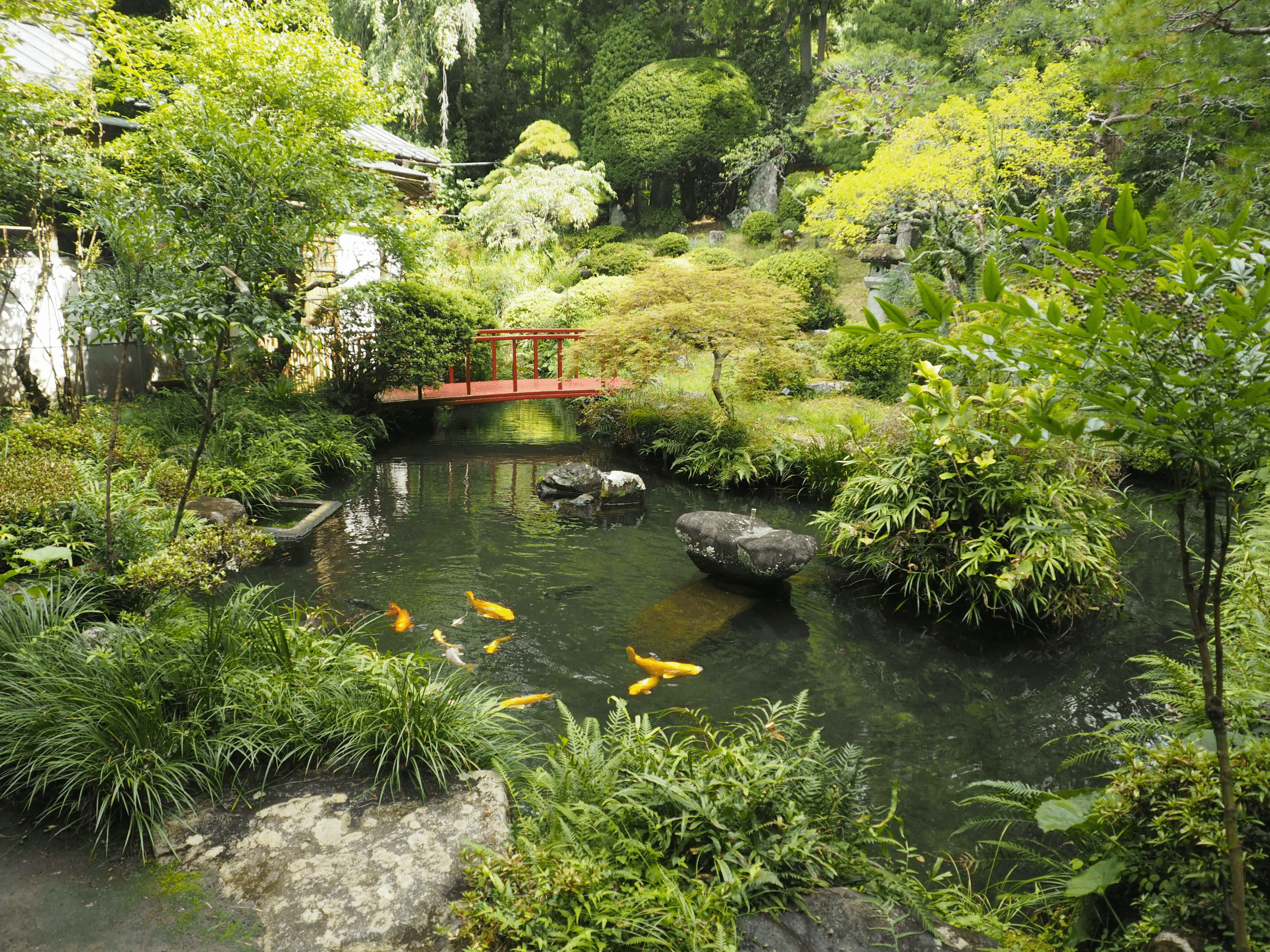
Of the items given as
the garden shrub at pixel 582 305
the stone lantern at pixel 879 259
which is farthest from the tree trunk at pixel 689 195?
the garden shrub at pixel 582 305

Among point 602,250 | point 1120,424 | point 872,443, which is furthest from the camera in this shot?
point 602,250

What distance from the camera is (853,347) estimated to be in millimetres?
14305

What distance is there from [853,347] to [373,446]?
8.59 meters

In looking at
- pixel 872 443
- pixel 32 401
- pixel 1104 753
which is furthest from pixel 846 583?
pixel 32 401

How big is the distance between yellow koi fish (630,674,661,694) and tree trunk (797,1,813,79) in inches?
941

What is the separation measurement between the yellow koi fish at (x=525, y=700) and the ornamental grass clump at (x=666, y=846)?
4.17ft

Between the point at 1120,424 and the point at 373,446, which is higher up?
the point at 1120,424

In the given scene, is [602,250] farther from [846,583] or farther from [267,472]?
[846,583]

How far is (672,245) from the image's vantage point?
22562 millimetres

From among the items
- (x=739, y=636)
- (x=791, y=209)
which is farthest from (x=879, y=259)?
(x=739, y=636)

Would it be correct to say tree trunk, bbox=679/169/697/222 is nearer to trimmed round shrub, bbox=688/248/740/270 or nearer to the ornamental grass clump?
trimmed round shrub, bbox=688/248/740/270

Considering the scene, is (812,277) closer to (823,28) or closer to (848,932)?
(823,28)

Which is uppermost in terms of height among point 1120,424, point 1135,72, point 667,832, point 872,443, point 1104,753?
point 1135,72

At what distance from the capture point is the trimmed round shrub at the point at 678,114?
78.3 feet
